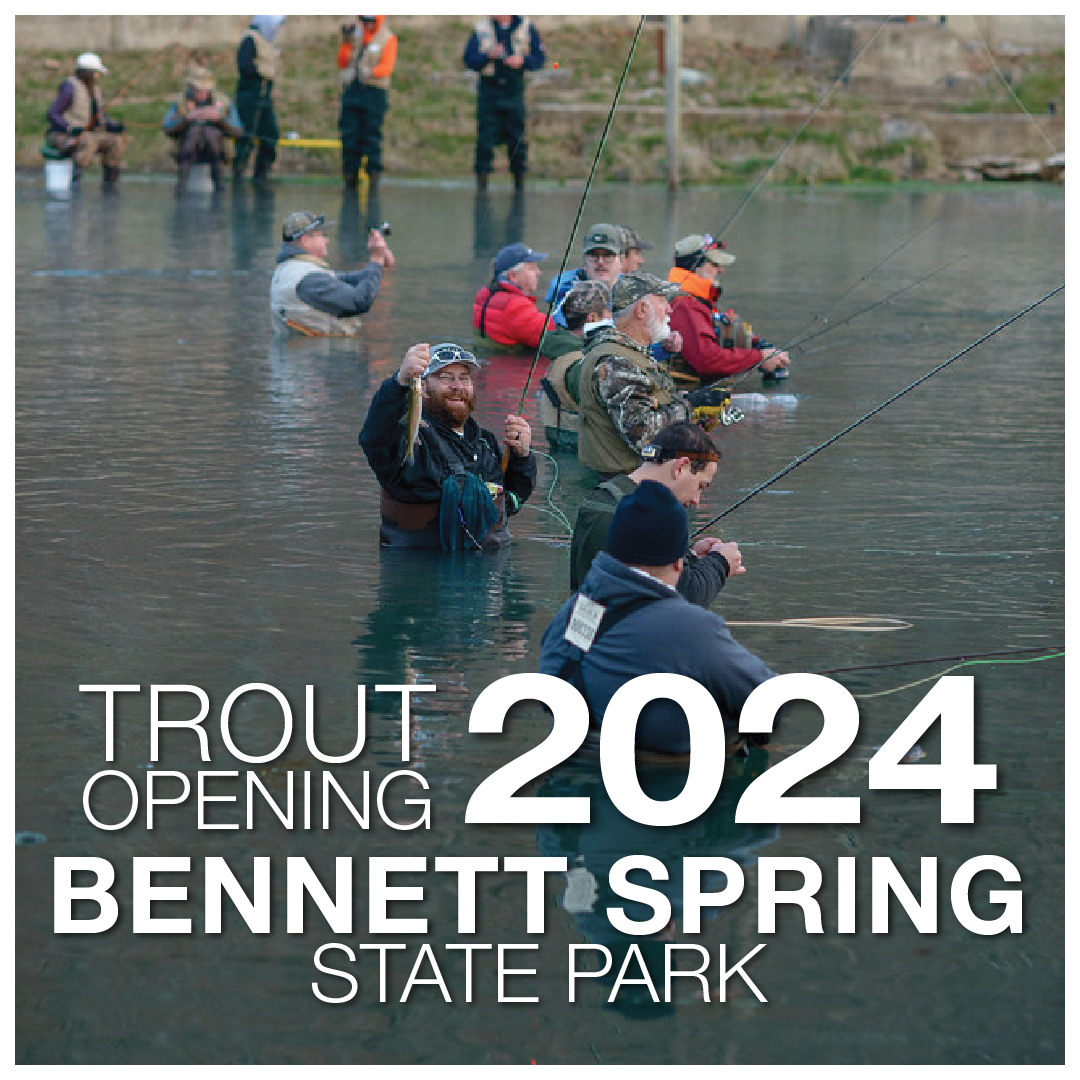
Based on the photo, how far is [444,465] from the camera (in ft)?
30.2

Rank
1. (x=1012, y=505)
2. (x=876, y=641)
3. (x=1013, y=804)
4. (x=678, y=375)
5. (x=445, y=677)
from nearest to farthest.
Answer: (x=1013, y=804)
(x=445, y=677)
(x=876, y=641)
(x=1012, y=505)
(x=678, y=375)

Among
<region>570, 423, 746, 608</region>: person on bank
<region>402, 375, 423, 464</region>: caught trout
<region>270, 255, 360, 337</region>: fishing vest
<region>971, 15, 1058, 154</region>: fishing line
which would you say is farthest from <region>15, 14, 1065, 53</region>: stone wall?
<region>570, 423, 746, 608</region>: person on bank

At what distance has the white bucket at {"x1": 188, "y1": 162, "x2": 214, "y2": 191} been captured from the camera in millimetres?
30000

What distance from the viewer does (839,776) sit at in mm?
6707

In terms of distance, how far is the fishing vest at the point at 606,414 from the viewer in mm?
9430

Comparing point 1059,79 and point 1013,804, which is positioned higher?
point 1059,79

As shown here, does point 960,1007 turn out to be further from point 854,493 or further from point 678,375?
point 678,375

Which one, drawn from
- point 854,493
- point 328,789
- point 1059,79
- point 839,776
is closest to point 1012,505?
point 854,493

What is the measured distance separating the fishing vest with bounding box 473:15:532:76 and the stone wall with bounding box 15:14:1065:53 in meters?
10.8

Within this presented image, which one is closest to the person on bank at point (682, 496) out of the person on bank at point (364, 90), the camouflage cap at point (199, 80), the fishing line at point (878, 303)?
the fishing line at point (878, 303)

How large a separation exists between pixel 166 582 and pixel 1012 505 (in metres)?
4.04

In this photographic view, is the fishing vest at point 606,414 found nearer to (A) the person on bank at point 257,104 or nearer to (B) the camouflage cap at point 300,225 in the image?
(B) the camouflage cap at point 300,225

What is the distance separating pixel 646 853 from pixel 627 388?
3.61 metres

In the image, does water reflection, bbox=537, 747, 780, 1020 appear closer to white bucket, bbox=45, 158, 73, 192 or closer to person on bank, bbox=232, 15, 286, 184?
white bucket, bbox=45, 158, 73, 192
